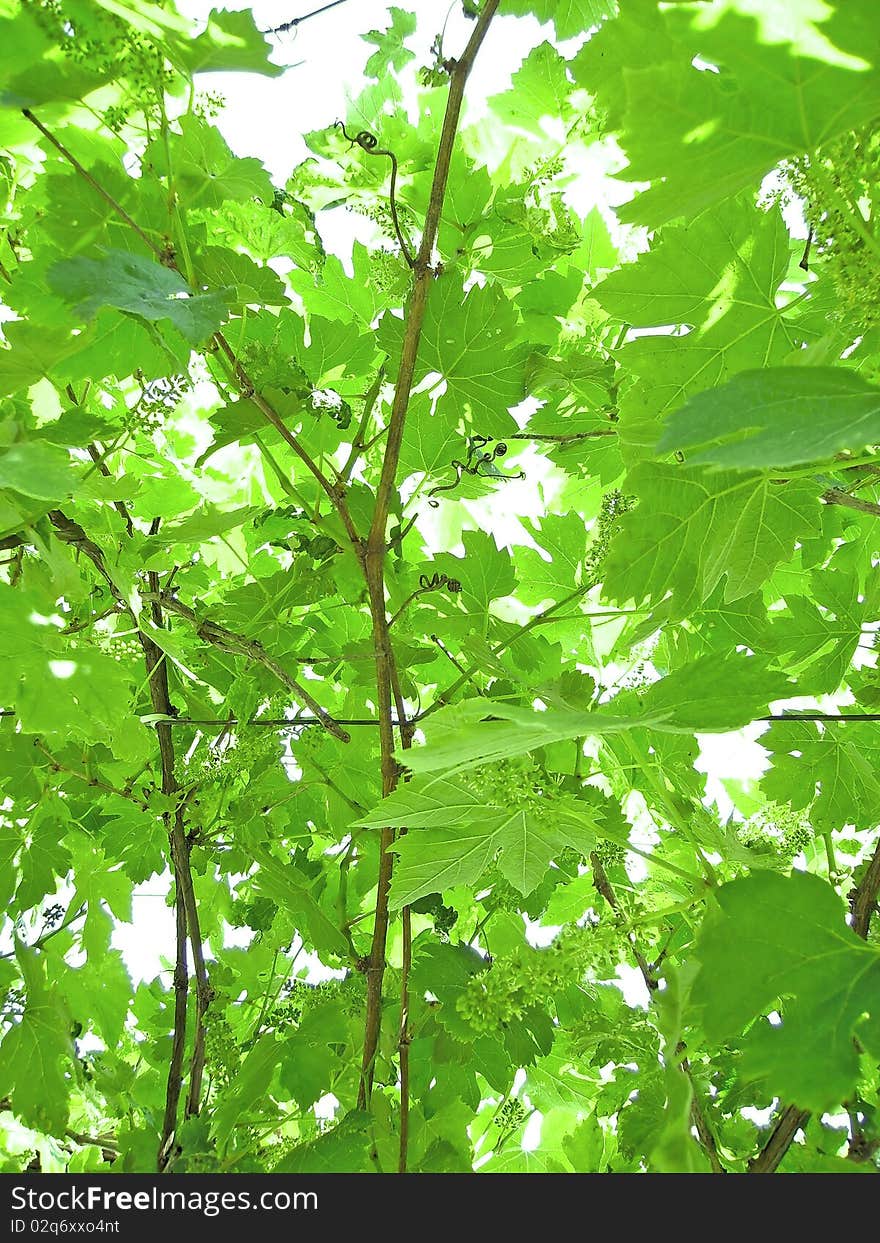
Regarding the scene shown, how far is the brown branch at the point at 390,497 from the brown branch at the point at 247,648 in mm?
156

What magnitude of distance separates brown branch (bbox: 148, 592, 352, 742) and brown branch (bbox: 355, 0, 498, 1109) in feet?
0.51

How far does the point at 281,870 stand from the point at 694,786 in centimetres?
83

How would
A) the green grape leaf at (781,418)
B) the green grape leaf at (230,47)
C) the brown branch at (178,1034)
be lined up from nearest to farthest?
the green grape leaf at (781,418)
the green grape leaf at (230,47)
the brown branch at (178,1034)

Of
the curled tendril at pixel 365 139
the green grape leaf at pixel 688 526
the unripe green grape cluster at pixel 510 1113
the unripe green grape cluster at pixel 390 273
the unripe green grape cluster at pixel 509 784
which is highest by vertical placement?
the curled tendril at pixel 365 139

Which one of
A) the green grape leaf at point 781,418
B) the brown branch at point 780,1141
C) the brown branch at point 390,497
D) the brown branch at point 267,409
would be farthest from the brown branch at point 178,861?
the green grape leaf at point 781,418

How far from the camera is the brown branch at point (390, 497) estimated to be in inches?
50.2

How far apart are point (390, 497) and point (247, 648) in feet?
1.42

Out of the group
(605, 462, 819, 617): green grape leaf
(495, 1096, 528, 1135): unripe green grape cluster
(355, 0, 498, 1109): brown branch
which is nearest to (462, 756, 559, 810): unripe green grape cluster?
(355, 0, 498, 1109): brown branch

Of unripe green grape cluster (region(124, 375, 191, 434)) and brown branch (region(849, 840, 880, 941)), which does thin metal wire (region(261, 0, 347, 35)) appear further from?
brown branch (region(849, 840, 880, 941))

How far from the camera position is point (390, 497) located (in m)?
1.46

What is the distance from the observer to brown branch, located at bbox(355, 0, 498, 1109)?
50.2 inches

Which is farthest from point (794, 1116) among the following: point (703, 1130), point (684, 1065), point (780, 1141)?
point (703, 1130)

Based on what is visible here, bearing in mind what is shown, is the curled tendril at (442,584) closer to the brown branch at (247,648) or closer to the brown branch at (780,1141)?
the brown branch at (247,648)

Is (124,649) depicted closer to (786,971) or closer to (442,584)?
(442,584)
